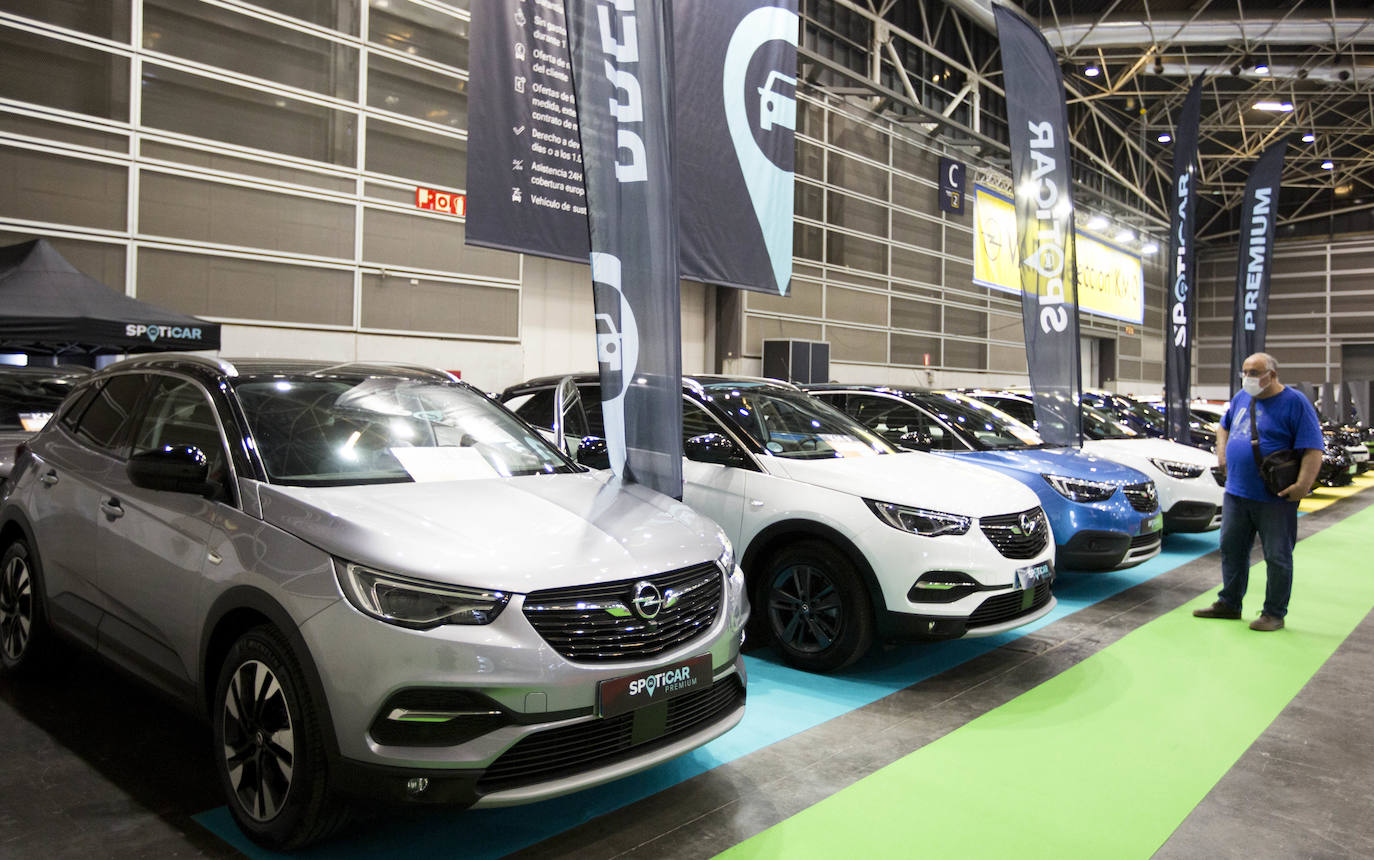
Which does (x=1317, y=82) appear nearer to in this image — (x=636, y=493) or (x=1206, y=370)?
(x=1206, y=370)

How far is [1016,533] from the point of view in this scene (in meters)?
4.62

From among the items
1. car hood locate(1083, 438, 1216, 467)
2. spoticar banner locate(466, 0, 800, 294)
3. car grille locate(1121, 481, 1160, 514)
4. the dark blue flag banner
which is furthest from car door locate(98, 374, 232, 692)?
the dark blue flag banner

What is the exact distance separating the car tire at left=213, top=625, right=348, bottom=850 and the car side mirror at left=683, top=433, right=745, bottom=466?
251 centimetres

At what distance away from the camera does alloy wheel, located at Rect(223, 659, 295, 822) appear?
2.55 meters

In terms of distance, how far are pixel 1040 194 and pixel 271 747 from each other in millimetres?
7864

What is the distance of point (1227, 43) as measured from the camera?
835 inches

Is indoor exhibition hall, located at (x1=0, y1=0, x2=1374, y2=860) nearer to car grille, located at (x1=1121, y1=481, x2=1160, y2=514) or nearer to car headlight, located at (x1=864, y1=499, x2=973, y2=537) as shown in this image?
car headlight, located at (x1=864, y1=499, x2=973, y2=537)

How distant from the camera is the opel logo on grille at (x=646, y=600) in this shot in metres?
2.69

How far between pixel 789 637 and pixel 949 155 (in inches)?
867

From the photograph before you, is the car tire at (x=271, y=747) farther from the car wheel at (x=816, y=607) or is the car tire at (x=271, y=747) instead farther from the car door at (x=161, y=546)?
the car wheel at (x=816, y=607)

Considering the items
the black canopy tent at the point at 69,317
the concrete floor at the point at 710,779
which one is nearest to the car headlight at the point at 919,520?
the concrete floor at the point at 710,779

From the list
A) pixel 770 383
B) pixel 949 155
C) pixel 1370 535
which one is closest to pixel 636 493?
pixel 770 383

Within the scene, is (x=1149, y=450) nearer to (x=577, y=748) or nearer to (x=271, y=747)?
(x=577, y=748)

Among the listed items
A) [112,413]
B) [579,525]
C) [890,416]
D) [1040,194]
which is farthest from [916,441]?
[112,413]
